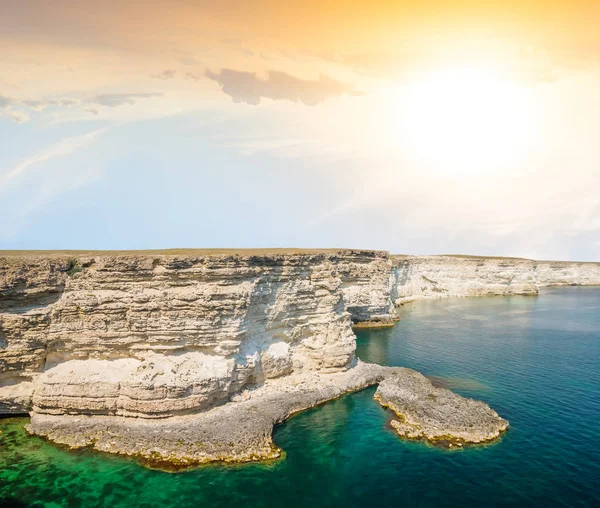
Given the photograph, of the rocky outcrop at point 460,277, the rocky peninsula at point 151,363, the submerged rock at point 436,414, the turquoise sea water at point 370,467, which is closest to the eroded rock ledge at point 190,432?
the rocky peninsula at point 151,363

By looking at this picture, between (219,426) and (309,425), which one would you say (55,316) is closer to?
(219,426)

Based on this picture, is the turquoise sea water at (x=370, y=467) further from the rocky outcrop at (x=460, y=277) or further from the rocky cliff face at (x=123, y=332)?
the rocky outcrop at (x=460, y=277)

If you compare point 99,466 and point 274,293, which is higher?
point 274,293

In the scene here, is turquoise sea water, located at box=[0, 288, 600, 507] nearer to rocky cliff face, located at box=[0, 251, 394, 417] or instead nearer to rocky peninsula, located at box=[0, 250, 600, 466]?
rocky peninsula, located at box=[0, 250, 600, 466]

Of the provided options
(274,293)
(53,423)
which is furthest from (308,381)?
(53,423)

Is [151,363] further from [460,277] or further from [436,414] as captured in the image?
[460,277]

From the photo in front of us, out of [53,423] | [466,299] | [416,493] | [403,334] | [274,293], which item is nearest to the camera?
[416,493]

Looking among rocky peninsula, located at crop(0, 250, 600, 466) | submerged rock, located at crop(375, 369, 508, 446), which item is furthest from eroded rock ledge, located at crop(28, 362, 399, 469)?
submerged rock, located at crop(375, 369, 508, 446)
